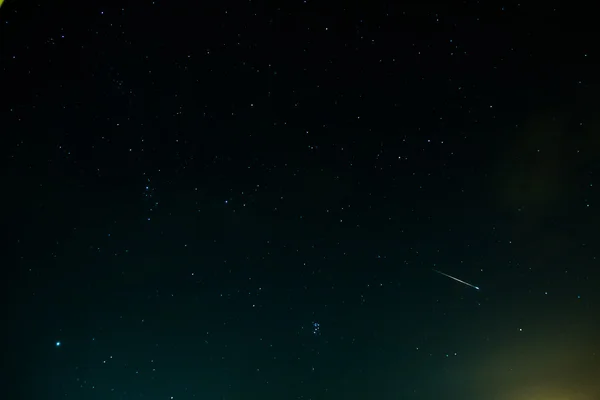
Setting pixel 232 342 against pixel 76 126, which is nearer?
pixel 76 126

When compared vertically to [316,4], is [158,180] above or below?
below

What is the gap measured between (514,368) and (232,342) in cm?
120

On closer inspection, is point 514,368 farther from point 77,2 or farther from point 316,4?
point 77,2

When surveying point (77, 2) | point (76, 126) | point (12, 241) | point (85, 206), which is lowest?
point (12, 241)

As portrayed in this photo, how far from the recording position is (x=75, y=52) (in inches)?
55.7

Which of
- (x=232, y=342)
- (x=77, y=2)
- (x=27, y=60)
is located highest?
(x=77, y=2)

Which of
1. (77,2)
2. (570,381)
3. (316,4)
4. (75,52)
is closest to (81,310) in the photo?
(75,52)

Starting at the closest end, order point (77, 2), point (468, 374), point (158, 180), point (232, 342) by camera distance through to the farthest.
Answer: point (77, 2)
point (158, 180)
point (232, 342)
point (468, 374)

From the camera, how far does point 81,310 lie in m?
1.58

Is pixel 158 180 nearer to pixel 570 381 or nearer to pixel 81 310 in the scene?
pixel 81 310

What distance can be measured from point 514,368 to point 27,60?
7.04 ft

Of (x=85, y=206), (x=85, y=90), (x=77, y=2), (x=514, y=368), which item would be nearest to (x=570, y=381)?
(x=514, y=368)

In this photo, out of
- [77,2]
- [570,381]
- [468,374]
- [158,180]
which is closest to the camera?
[77,2]

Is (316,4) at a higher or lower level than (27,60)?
higher
